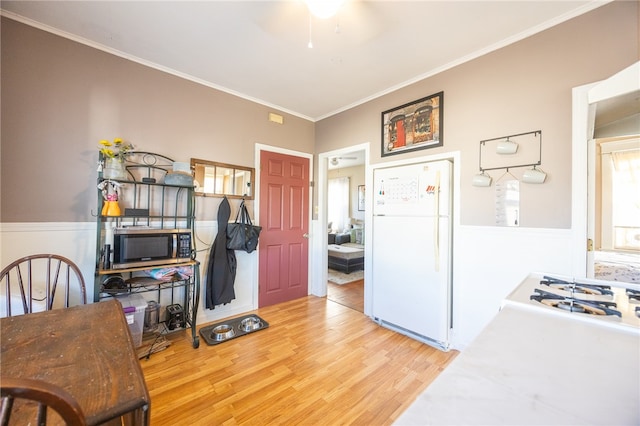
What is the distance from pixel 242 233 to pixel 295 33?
195cm

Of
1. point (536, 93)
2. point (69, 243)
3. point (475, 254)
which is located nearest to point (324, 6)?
point (536, 93)

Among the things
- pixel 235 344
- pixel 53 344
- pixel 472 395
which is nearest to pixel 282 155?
pixel 235 344

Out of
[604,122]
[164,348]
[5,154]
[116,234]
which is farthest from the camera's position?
[164,348]

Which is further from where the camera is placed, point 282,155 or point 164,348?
point 282,155

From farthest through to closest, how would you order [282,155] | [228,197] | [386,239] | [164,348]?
[282,155] → [228,197] → [386,239] → [164,348]

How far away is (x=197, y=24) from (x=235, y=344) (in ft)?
8.83

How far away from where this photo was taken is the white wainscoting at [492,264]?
186 centimetres

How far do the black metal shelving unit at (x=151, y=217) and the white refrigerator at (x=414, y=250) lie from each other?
1.90m

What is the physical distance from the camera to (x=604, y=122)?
1.48 metres

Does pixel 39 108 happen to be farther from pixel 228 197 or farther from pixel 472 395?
pixel 472 395

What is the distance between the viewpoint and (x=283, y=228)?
3453mm

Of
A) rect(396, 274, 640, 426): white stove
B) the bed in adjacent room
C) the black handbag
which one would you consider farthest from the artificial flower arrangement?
the bed in adjacent room

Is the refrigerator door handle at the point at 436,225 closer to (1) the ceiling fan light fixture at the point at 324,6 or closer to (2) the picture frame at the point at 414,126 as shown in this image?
(2) the picture frame at the point at 414,126

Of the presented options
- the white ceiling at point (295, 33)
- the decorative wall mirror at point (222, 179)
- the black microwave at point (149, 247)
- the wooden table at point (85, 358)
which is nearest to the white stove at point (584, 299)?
the wooden table at point (85, 358)
